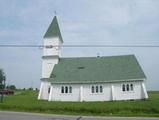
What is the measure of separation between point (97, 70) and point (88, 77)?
2.56 meters

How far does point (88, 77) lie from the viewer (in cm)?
5166

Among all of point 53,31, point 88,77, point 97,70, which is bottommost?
point 88,77

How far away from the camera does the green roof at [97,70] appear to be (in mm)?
50344

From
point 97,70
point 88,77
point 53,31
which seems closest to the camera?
point 88,77

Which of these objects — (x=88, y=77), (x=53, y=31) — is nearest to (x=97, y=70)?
(x=88, y=77)

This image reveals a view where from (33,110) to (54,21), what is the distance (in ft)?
106

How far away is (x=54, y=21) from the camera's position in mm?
62188

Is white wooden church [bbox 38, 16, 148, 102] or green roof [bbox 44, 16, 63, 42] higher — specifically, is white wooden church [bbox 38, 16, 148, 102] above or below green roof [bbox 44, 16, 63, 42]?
below

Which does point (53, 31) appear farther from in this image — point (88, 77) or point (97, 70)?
point (88, 77)

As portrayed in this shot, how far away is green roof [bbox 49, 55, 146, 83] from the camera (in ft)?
165

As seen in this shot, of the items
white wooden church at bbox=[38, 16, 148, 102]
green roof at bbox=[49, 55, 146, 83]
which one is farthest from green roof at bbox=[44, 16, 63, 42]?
green roof at bbox=[49, 55, 146, 83]

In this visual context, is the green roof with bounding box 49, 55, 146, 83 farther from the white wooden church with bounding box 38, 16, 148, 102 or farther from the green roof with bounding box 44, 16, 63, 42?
the green roof with bounding box 44, 16, 63, 42

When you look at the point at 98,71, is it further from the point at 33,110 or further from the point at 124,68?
the point at 33,110

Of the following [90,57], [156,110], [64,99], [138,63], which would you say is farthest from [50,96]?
[156,110]
